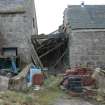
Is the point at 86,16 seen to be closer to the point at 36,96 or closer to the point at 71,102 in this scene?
the point at 36,96

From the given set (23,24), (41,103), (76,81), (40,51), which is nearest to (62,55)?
(40,51)

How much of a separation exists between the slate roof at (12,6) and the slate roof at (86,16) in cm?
329

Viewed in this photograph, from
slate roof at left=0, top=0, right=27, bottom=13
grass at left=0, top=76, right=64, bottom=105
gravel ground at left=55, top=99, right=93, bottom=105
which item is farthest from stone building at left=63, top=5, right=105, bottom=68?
gravel ground at left=55, top=99, right=93, bottom=105

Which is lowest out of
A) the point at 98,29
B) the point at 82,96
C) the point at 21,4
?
the point at 82,96

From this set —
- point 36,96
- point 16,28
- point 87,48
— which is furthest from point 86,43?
point 36,96

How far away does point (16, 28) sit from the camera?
22.5 metres

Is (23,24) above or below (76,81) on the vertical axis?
above

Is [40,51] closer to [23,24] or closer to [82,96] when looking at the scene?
[23,24]

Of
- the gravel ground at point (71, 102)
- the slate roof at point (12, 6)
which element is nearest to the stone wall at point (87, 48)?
the slate roof at point (12, 6)

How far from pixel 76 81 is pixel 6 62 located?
642cm

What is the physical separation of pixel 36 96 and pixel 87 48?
9.18 meters

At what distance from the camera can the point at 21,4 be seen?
22.8 meters

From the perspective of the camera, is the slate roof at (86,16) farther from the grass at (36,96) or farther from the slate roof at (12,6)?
the grass at (36,96)

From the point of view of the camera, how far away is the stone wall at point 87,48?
2217 centimetres
